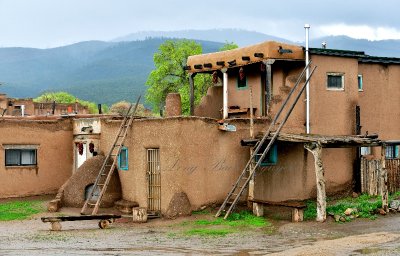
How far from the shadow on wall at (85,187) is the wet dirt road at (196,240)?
3.36 metres

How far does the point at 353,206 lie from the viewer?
2336 centimetres

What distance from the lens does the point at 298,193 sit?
2567 cm

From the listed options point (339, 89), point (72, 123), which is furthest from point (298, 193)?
point (72, 123)

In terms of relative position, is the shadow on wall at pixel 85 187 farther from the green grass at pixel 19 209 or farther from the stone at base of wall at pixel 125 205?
the green grass at pixel 19 209

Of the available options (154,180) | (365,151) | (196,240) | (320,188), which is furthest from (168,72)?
(196,240)

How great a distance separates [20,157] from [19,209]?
143 inches

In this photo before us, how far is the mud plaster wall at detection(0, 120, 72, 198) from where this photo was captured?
28.8m

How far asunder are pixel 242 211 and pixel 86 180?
729 cm

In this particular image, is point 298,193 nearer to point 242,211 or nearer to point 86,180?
point 242,211

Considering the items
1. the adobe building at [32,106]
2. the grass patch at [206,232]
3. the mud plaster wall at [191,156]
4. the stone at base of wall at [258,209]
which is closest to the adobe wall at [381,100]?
the mud plaster wall at [191,156]

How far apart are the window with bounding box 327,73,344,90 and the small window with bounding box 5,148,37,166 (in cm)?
1405

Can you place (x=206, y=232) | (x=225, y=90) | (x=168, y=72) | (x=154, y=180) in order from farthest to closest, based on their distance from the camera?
(x=168, y=72) < (x=225, y=90) < (x=154, y=180) < (x=206, y=232)

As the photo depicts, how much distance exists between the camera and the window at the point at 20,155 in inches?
1141

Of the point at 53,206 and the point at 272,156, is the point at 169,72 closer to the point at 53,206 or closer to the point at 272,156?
the point at 53,206
